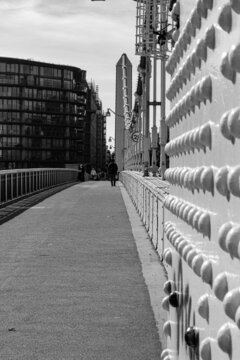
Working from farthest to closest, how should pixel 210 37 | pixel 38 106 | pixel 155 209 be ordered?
1. pixel 38 106
2. pixel 155 209
3. pixel 210 37

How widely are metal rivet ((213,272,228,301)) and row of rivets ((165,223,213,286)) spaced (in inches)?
7.0

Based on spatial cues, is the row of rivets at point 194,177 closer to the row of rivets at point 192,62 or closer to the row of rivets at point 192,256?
the row of rivets at point 192,256

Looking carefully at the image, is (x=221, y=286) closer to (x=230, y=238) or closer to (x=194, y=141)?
(x=230, y=238)

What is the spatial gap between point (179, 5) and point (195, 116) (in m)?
0.64

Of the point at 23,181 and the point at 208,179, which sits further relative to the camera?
the point at 23,181

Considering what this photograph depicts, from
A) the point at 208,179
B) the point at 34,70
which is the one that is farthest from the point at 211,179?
the point at 34,70

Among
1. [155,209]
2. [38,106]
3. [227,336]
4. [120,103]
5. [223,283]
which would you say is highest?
[38,106]

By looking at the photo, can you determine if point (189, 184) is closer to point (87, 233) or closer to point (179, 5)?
point (179, 5)

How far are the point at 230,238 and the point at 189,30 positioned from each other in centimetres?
98

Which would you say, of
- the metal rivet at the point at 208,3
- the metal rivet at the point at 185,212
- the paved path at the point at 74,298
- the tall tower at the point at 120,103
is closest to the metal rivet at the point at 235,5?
the metal rivet at the point at 208,3

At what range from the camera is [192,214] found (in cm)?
206

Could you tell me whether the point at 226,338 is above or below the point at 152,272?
above

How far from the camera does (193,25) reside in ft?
6.73

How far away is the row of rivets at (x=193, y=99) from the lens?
1.82 m
